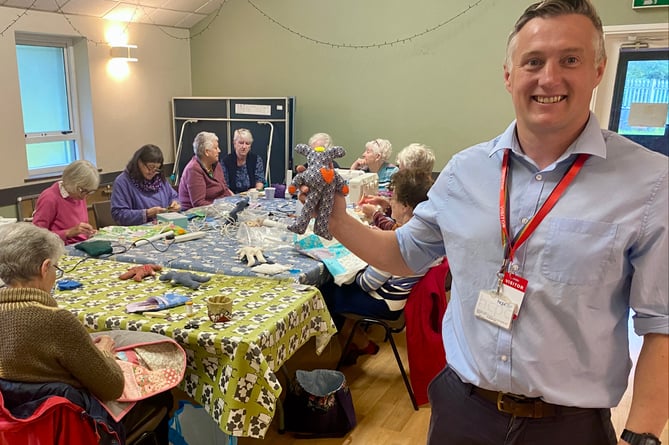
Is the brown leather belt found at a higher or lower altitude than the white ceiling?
lower

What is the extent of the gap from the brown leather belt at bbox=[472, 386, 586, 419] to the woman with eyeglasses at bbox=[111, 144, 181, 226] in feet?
10.1

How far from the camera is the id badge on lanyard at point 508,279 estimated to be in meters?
1.02

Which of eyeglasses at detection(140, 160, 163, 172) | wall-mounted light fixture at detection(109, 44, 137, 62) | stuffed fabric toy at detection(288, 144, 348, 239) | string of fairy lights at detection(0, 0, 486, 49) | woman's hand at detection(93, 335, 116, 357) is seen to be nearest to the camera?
stuffed fabric toy at detection(288, 144, 348, 239)

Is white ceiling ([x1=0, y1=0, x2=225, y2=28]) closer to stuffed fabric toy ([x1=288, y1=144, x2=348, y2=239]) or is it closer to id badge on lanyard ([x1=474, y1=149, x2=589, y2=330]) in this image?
stuffed fabric toy ([x1=288, y1=144, x2=348, y2=239])

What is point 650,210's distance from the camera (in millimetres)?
934

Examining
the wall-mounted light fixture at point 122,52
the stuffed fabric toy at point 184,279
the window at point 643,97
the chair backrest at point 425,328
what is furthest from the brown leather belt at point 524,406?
the wall-mounted light fixture at point 122,52

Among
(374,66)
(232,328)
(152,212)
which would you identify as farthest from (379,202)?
(374,66)

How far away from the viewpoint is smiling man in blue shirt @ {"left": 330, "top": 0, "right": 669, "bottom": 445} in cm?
96

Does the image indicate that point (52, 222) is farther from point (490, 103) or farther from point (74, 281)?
point (490, 103)

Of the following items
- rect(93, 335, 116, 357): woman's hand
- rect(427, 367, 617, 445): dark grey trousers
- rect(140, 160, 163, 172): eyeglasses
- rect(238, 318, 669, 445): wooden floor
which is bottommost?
rect(238, 318, 669, 445): wooden floor

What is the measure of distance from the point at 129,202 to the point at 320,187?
2.89 m

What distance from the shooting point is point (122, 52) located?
5.30 metres

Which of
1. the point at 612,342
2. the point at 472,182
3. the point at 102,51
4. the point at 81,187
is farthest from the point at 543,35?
the point at 102,51

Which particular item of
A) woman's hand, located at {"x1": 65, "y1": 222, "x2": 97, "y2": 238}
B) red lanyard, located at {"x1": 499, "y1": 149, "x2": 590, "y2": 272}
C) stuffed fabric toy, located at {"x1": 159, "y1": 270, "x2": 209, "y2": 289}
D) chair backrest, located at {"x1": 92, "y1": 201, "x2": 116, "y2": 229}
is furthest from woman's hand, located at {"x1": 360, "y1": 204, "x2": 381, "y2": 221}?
red lanyard, located at {"x1": 499, "y1": 149, "x2": 590, "y2": 272}
